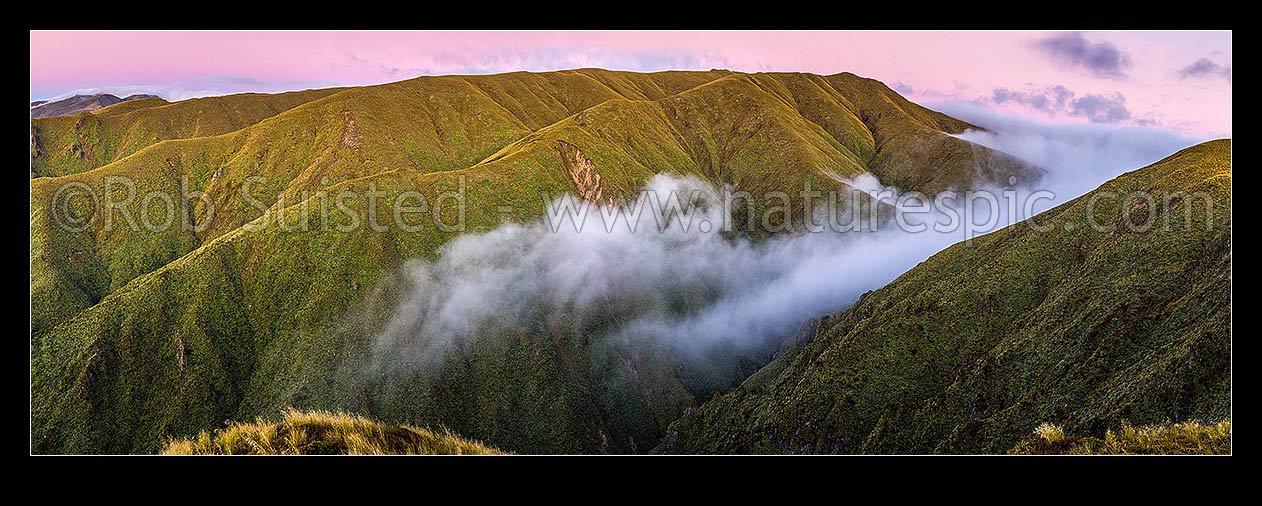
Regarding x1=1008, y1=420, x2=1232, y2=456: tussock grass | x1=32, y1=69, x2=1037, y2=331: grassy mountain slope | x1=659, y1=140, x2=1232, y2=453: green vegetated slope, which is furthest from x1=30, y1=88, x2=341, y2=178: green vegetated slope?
x1=1008, y1=420, x2=1232, y2=456: tussock grass

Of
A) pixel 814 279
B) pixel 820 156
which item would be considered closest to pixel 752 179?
pixel 820 156

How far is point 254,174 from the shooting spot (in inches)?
4552

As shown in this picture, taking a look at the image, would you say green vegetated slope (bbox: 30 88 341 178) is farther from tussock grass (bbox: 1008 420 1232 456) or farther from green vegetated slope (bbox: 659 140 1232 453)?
tussock grass (bbox: 1008 420 1232 456)

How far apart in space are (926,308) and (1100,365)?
61.2 ft

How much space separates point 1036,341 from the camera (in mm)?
39625

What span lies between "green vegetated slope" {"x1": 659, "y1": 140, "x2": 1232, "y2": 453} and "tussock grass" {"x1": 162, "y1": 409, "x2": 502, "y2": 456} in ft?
86.4

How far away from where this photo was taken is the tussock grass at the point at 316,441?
7465 mm

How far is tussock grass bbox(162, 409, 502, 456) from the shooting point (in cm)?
746

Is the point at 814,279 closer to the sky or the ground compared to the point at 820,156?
closer to the ground

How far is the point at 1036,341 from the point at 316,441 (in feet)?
150

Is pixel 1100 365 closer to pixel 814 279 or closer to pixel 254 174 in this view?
pixel 814 279

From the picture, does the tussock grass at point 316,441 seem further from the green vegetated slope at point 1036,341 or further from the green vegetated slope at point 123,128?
the green vegetated slope at point 123,128

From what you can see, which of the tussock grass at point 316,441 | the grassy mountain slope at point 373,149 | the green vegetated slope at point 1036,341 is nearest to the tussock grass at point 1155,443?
the tussock grass at point 316,441

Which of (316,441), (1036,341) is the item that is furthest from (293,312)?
(1036,341)
